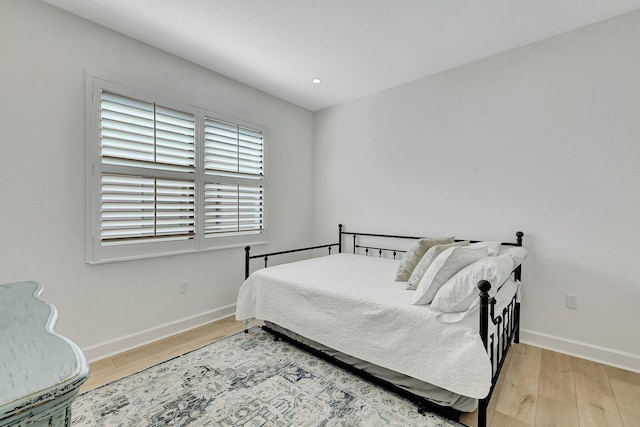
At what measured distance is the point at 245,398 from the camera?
1.72 metres

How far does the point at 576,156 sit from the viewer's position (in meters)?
2.23

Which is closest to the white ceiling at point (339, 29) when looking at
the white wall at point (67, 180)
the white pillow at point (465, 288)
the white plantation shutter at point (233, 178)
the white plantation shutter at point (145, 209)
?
the white wall at point (67, 180)

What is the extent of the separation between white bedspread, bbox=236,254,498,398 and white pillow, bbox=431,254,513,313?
0.28ft

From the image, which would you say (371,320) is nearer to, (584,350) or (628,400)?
(628,400)

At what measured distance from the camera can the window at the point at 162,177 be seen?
2.20 m

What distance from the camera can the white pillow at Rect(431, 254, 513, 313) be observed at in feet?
4.75

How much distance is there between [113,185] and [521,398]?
3124 millimetres

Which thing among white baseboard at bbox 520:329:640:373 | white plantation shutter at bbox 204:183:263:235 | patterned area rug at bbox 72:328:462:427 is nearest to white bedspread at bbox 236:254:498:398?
patterned area rug at bbox 72:328:462:427

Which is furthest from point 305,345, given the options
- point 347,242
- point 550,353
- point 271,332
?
point 550,353

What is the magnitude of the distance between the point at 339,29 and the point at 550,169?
6.57 feet

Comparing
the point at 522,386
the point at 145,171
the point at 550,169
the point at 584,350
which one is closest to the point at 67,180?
the point at 145,171

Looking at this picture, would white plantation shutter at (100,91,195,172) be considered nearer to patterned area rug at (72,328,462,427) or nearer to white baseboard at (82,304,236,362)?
white baseboard at (82,304,236,362)

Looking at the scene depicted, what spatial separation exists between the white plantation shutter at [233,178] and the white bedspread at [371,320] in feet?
2.75

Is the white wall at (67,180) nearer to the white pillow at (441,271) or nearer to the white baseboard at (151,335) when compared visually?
the white baseboard at (151,335)
